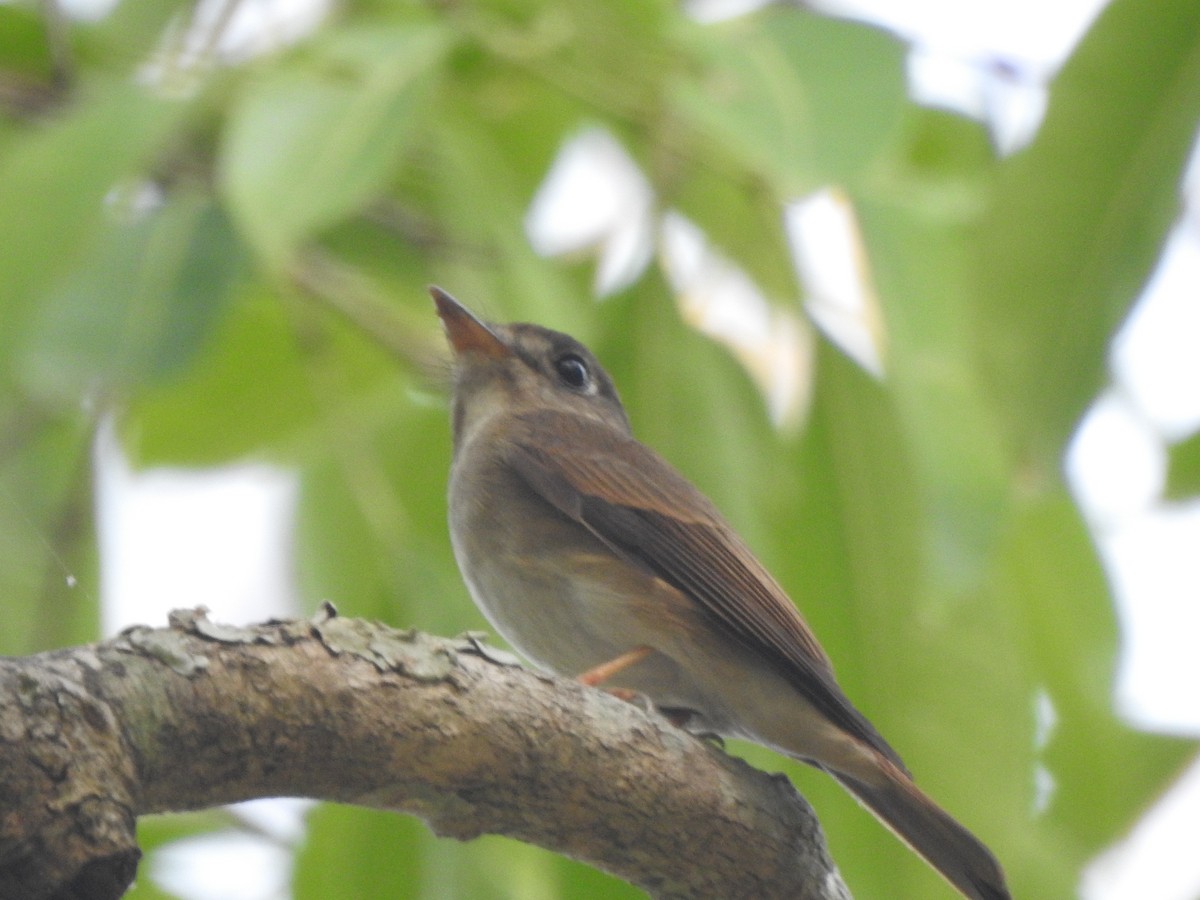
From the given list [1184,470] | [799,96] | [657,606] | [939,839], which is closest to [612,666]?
[657,606]

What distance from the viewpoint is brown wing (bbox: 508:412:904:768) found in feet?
11.2

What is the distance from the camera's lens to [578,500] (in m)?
3.86

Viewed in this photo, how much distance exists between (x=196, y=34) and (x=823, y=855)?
105 inches

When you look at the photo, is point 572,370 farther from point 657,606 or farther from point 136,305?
point 136,305

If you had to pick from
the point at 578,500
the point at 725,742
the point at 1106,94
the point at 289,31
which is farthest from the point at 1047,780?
the point at 289,31

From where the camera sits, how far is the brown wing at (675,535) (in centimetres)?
342

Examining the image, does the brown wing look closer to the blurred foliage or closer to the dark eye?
the blurred foliage

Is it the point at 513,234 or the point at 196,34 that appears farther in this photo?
the point at 196,34

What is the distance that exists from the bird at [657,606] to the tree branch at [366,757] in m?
0.47

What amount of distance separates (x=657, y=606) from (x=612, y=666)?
172 mm

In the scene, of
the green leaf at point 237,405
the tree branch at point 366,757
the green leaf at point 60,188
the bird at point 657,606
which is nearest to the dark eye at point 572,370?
the bird at point 657,606

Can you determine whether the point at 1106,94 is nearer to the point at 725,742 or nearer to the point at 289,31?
the point at 725,742

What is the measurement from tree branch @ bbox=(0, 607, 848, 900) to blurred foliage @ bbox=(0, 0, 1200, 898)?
0.68 meters

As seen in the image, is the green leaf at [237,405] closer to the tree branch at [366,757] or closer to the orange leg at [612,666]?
the orange leg at [612,666]
